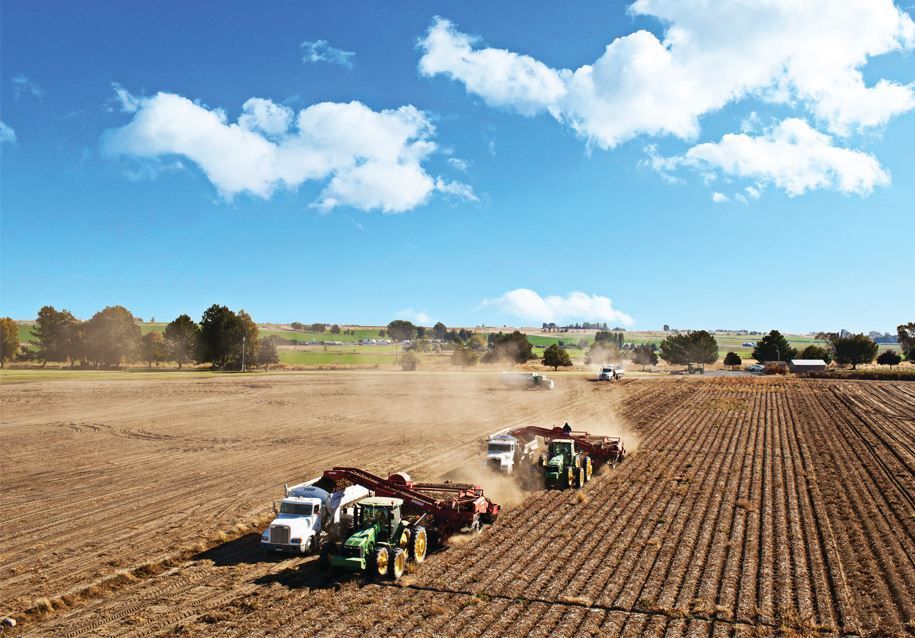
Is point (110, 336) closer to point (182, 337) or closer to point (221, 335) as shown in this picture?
point (182, 337)

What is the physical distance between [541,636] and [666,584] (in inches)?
191

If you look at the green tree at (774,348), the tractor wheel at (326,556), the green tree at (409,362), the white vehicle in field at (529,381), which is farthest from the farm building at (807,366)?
the tractor wheel at (326,556)

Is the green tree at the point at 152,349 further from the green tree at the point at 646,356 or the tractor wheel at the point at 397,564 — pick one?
the tractor wheel at the point at 397,564

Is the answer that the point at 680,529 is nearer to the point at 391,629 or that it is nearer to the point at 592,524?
the point at 592,524

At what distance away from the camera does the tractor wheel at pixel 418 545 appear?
19031mm

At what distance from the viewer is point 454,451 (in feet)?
129

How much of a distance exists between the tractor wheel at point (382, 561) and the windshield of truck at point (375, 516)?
0.98 meters

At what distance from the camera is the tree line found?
122000 mm

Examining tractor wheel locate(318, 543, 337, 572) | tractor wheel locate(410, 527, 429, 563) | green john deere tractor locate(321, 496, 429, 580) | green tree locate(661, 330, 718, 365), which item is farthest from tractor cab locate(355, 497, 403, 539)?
green tree locate(661, 330, 718, 365)

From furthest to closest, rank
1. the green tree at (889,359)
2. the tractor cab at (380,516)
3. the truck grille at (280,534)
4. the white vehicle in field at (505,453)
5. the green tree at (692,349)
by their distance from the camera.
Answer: the green tree at (692,349) < the green tree at (889,359) < the white vehicle in field at (505,453) < the truck grille at (280,534) < the tractor cab at (380,516)

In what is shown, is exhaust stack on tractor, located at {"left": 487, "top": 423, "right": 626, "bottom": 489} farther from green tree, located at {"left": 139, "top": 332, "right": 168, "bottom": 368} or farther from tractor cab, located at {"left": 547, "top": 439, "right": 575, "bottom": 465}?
green tree, located at {"left": 139, "top": 332, "right": 168, "bottom": 368}

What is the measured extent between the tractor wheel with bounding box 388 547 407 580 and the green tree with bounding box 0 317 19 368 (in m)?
136

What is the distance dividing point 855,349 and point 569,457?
13690 cm

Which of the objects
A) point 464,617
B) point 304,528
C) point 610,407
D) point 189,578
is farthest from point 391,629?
point 610,407
